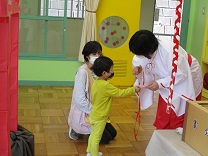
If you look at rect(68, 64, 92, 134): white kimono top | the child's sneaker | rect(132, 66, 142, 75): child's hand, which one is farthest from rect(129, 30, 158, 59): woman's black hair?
the child's sneaker

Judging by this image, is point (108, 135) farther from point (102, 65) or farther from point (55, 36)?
point (55, 36)

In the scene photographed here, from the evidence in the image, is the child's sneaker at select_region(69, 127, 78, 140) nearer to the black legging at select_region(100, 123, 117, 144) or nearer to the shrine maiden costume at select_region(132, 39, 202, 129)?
the black legging at select_region(100, 123, 117, 144)

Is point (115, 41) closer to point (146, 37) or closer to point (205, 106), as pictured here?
point (146, 37)

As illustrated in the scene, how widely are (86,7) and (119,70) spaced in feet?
3.57

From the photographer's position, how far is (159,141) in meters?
1.79

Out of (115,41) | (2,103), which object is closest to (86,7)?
(115,41)

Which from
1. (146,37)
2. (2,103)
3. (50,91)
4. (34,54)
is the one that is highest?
(146,37)

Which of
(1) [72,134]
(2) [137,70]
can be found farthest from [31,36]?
(2) [137,70]

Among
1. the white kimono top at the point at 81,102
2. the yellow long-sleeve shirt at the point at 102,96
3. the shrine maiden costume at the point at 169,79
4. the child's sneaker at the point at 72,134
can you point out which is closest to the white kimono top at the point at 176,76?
the shrine maiden costume at the point at 169,79

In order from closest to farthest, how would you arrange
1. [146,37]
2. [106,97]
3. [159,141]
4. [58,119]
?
1. [159,141]
2. [146,37]
3. [106,97]
4. [58,119]

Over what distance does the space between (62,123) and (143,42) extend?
1682mm

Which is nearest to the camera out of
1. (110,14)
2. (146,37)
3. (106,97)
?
(146,37)

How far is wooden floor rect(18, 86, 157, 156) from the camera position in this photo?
2785 millimetres

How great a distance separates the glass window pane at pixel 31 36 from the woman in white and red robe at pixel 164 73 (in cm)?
293
